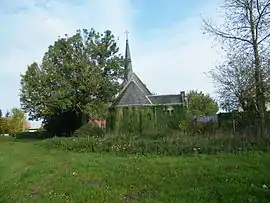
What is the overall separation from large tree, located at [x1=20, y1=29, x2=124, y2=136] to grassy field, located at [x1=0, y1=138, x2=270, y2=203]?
25.9 metres

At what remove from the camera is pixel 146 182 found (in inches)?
392

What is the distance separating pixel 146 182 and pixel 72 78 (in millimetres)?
31551

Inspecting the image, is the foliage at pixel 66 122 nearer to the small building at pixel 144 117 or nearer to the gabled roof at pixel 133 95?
the small building at pixel 144 117

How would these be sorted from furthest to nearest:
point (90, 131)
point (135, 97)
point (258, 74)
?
1. point (135, 97)
2. point (90, 131)
3. point (258, 74)

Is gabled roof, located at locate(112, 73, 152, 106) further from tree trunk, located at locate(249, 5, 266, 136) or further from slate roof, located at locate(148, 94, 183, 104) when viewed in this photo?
tree trunk, located at locate(249, 5, 266, 136)

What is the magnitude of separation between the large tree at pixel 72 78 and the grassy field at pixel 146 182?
25.9m

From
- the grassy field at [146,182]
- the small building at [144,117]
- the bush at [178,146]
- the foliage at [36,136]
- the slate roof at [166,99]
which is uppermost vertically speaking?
the slate roof at [166,99]

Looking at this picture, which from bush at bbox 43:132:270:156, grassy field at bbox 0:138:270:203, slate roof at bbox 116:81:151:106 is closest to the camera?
grassy field at bbox 0:138:270:203

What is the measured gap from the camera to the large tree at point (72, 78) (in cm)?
3934

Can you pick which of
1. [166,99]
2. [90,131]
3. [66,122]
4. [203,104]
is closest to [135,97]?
[166,99]

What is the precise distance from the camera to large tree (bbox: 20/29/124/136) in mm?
39344

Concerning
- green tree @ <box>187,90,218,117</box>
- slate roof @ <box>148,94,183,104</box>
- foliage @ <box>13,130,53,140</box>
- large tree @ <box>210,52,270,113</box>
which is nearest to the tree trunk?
large tree @ <box>210,52,270,113</box>

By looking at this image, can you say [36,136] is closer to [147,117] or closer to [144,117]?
[144,117]

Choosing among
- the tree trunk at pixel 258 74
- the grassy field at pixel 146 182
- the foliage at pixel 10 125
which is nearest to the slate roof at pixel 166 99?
the foliage at pixel 10 125
